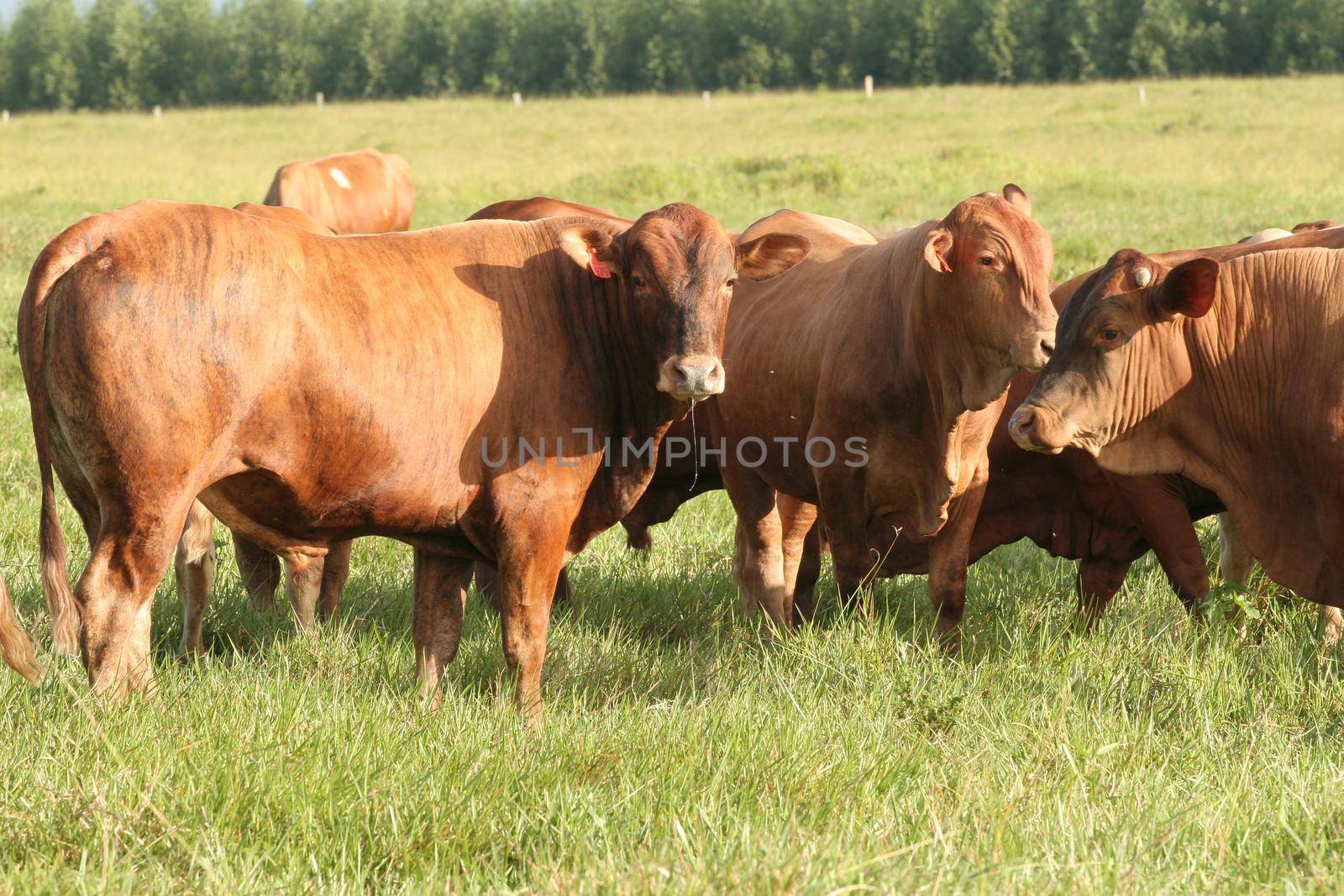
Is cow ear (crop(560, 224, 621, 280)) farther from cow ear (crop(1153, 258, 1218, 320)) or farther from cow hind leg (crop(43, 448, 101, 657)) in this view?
cow ear (crop(1153, 258, 1218, 320))

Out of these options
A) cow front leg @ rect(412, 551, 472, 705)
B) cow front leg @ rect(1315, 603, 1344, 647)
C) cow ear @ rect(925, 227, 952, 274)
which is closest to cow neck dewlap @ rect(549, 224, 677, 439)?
cow front leg @ rect(412, 551, 472, 705)

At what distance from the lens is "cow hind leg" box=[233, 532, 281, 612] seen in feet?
18.9

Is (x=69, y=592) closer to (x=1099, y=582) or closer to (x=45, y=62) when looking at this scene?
(x=1099, y=582)

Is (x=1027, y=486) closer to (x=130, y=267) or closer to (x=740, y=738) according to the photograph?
(x=740, y=738)

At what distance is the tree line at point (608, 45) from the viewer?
56.3 m

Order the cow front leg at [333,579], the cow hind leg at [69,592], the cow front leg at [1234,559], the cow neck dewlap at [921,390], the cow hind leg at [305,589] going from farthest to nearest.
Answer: the cow front leg at [1234,559]
the cow front leg at [333,579]
the cow hind leg at [305,589]
the cow neck dewlap at [921,390]
the cow hind leg at [69,592]

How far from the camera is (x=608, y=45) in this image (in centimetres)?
7138

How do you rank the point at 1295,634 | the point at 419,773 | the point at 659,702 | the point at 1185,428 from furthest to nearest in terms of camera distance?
the point at 1295,634
the point at 1185,428
the point at 659,702
the point at 419,773

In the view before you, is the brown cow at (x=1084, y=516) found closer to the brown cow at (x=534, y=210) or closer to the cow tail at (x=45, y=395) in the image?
the brown cow at (x=534, y=210)

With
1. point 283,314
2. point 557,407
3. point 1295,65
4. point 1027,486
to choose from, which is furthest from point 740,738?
point 1295,65

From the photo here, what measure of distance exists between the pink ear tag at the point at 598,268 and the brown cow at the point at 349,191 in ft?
39.2

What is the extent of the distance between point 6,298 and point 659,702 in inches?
346

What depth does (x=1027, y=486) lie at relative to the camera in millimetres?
5984

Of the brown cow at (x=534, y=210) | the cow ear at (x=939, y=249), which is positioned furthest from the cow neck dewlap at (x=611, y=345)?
the brown cow at (x=534, y=210)
